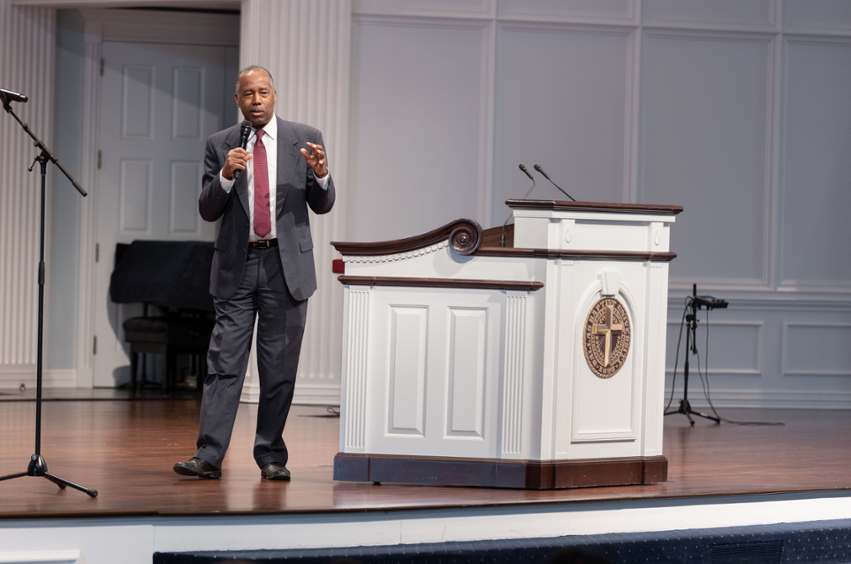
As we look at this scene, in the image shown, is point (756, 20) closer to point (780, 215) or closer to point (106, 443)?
point (780, 215)

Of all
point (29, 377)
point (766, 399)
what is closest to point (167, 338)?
point (29, 377)

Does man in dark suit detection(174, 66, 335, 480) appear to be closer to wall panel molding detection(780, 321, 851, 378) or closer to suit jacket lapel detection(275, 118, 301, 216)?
suit jacket lapel detection(275, 118, 301, 216)

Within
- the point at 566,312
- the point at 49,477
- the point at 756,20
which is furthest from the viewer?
the point at 756,20

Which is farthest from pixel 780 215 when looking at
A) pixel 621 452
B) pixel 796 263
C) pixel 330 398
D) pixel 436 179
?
pixel 621 452

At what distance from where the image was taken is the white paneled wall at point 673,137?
253 inches

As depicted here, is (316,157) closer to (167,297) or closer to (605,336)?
(605,336)

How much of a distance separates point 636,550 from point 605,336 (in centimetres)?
75

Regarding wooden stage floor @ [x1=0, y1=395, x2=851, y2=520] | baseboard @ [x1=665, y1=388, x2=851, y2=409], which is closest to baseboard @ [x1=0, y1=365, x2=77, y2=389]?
wooden stage floor @ [x1=0, y1=395, x2=851, y2=520]

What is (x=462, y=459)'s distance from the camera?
3.20 meters

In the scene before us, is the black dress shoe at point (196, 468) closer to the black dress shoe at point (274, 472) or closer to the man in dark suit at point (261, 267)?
the man in dark suit at point (261, 267)

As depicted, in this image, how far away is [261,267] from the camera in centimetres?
331

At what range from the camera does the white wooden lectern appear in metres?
3.18

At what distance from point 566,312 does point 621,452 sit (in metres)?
0.58

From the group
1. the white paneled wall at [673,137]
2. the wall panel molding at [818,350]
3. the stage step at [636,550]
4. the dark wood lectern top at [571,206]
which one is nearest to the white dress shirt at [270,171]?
the dark wood lectern top at [571,206]
